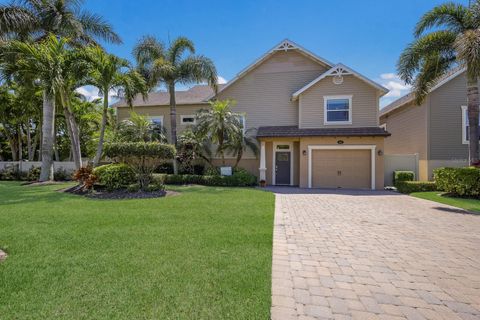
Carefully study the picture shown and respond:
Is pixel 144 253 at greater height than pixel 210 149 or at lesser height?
lesser

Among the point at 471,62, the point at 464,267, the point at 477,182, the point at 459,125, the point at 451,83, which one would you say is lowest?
the point at 464,267

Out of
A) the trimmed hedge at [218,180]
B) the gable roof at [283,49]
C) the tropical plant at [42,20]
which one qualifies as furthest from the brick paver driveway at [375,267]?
the tropical plant at [42,20]

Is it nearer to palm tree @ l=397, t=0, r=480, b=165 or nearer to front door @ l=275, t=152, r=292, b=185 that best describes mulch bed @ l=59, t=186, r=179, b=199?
front door @ l=275, t=152, r=292, b=185

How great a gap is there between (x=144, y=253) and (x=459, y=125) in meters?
18.7

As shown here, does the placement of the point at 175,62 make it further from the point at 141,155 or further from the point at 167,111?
the point at 141,155

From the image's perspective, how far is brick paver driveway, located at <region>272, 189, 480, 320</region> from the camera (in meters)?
3.02

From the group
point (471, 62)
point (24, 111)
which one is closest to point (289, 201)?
point (471, 62)

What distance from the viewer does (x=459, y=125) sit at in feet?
51.2

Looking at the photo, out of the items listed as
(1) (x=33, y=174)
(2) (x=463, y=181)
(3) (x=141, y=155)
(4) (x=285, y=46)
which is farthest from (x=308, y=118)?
(1) (x=33, y=174)

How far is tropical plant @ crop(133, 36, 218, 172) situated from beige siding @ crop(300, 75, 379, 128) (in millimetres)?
6237

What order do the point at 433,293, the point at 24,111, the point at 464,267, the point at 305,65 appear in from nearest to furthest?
the point at 433,293 < the point at 464,267 < the point at 305,65 < the point at 24,111

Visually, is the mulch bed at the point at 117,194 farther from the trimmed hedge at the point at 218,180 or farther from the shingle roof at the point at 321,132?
→ the shingle roof at the point at 321,132

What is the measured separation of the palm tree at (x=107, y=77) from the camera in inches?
489

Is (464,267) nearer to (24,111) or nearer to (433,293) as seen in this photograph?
(433,293)
